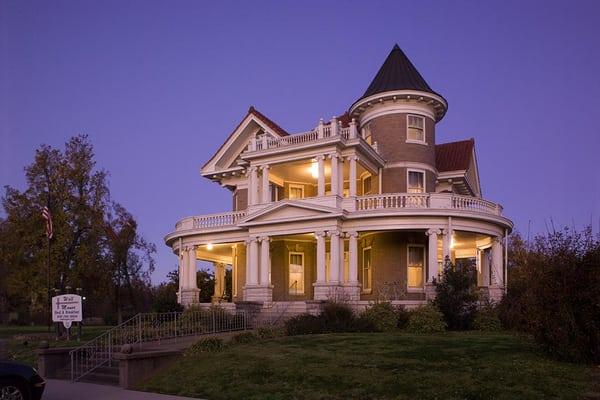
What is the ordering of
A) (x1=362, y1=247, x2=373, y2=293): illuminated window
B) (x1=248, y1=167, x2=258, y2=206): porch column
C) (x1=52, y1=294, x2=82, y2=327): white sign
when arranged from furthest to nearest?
(x1=248, y1=167, x2=258, y2=206): porch column < (x1=362, y1=247, x2=373, y2=293): illuminated window < (x1=52, y1=294, x2=82, y2=327): white sign

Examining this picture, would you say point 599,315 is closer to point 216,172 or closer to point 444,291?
point 444,291

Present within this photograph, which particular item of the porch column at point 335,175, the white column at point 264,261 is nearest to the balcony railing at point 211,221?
the white column at point 264,261

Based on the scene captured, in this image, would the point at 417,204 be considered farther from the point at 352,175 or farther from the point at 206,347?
the point at 206,347

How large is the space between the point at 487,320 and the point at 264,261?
36.0ft

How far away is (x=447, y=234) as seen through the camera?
2600cm

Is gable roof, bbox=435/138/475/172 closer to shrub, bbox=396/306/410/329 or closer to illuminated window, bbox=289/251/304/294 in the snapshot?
illuminated window, bbox=289/251/304/294

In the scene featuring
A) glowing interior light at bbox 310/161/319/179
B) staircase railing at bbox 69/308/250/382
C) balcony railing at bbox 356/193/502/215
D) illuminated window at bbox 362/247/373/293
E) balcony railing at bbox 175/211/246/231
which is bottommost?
staircase railing at bbox 69/308/250/382

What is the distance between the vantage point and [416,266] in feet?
94.5

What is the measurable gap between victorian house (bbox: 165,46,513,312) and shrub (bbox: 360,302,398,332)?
65.4 inches

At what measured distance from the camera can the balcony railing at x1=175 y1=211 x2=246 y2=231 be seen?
31.3 meters

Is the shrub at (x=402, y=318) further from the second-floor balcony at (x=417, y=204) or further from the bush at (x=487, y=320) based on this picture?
the second-floor balcony at (x=417, y=204)

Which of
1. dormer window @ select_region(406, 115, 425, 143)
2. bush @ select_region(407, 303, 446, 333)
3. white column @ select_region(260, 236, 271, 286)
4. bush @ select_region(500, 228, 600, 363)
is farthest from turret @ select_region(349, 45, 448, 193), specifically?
bush @ select_region(500, 228, 600, 363)

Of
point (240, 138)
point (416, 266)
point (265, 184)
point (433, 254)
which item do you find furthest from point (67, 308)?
point (240, 138)

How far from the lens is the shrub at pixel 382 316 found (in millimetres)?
21808
